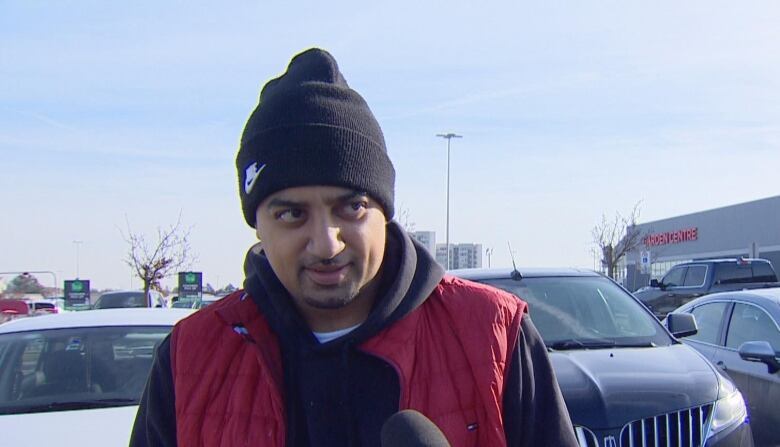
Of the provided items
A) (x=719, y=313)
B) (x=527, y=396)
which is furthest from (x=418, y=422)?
(x=719, y=313)

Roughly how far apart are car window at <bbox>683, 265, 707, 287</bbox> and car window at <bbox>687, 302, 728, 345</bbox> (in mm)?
9543

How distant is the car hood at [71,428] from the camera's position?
4465 millimetres

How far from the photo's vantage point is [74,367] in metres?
5.35

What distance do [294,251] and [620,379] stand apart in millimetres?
3352

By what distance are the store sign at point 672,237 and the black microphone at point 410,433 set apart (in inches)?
2074

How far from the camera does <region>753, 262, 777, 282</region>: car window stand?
17.3 metres

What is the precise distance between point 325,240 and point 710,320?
6.96 m

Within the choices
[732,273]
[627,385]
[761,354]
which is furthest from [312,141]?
[732,273]

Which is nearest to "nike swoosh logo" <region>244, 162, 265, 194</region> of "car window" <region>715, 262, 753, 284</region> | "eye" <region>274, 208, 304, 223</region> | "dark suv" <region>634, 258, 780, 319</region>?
"eye" <region>274, 208, 304, 223</region>

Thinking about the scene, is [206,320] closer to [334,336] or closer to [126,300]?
[334,336]

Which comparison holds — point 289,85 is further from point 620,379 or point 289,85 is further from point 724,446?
point 724,446

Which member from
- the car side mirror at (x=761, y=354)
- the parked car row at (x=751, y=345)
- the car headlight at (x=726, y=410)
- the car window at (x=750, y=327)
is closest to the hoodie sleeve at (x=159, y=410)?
the car headlight at (x=726, y=410)

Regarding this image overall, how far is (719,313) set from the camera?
7.95 metres

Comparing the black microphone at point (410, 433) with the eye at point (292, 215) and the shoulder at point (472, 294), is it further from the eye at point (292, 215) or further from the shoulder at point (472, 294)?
the eye at point (292, 215)
